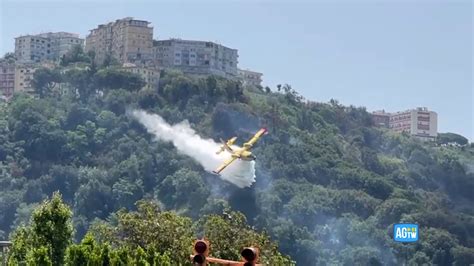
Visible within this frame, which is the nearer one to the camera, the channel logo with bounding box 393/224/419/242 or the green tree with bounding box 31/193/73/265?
the green tree with bounding box 31/193/73/265

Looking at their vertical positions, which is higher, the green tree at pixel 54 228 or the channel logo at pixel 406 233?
the green tree at pixel 54 228

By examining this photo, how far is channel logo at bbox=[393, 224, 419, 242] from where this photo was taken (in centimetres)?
6153

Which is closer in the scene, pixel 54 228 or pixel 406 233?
pixel 54 228

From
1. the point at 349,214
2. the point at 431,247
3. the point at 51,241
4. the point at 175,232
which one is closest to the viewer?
the point at 51,241

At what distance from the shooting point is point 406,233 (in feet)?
208

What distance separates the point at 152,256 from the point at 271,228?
131 m

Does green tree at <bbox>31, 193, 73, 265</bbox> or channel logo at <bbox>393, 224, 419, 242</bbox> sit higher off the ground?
green tree at <bbox>31, 193, 73, 265</bbox>

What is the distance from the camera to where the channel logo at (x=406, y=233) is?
202ft

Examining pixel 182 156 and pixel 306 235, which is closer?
pixel 306 235

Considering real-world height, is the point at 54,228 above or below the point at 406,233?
above

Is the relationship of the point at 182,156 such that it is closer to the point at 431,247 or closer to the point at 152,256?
the point at 431,247

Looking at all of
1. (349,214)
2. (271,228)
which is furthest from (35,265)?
(349,214)

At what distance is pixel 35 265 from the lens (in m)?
35.7

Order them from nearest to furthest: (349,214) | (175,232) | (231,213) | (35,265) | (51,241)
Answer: (35,265), (51,241), (175,232), (231,213), (349,214)
